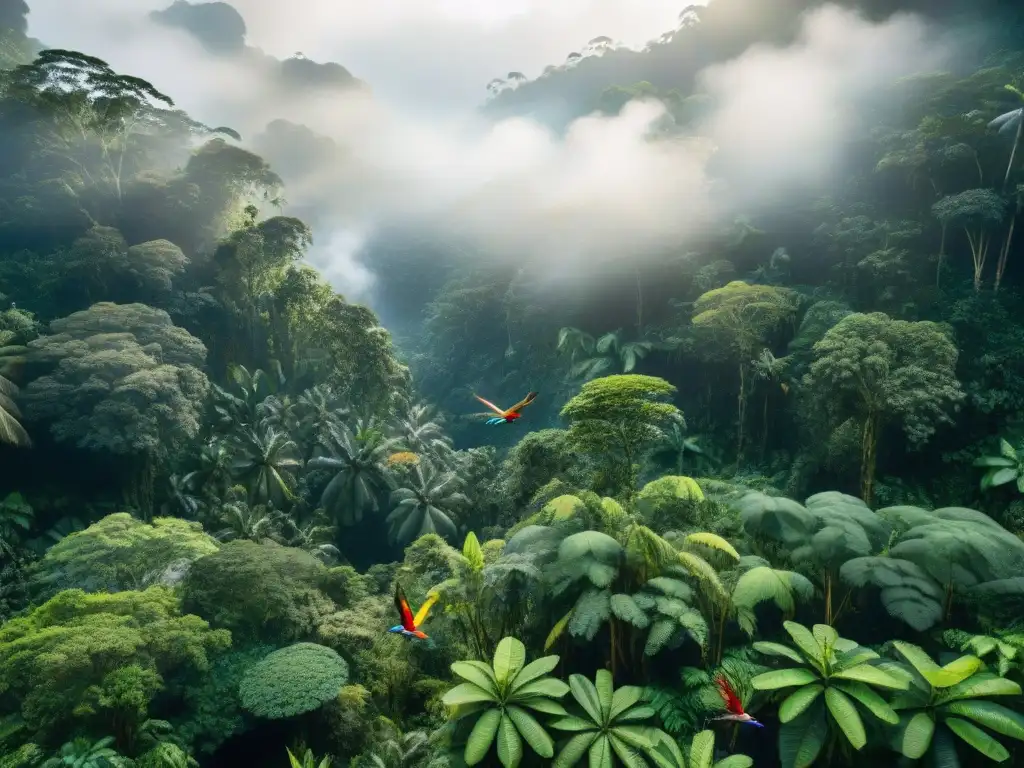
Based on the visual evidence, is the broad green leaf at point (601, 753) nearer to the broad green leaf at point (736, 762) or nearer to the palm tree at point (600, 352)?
the broad green leaf at point (736, 762)

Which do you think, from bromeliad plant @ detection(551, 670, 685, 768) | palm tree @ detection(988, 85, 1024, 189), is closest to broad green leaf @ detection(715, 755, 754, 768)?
bromeliad plant @ detection(551, 670, 685, 768)

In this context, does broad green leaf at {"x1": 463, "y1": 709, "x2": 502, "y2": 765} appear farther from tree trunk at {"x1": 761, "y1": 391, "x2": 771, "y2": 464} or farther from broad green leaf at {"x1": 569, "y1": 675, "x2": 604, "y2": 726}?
tree trunk at {"x1": 761, "y1": 391, "x2": 771, "y2": 464}

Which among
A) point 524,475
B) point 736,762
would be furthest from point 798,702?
point 524,475

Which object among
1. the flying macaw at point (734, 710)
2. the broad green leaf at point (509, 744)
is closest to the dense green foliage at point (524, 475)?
the broad green leaf at point (509, 744)

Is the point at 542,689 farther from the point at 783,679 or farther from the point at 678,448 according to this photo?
the point at 678,448

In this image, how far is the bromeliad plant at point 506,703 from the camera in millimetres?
6074

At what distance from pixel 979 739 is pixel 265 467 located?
23.0 m

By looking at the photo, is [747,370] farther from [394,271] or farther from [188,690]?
[394,271]

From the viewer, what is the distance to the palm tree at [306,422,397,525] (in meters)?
24.1

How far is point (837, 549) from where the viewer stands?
24.6 ft

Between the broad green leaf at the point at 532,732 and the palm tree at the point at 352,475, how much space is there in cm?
1877

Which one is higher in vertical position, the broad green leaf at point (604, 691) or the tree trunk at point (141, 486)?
the broad green leaf at point (604, 691)

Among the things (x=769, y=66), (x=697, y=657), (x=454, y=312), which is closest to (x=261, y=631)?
(x=697, y=657)

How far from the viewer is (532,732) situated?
241 inches
